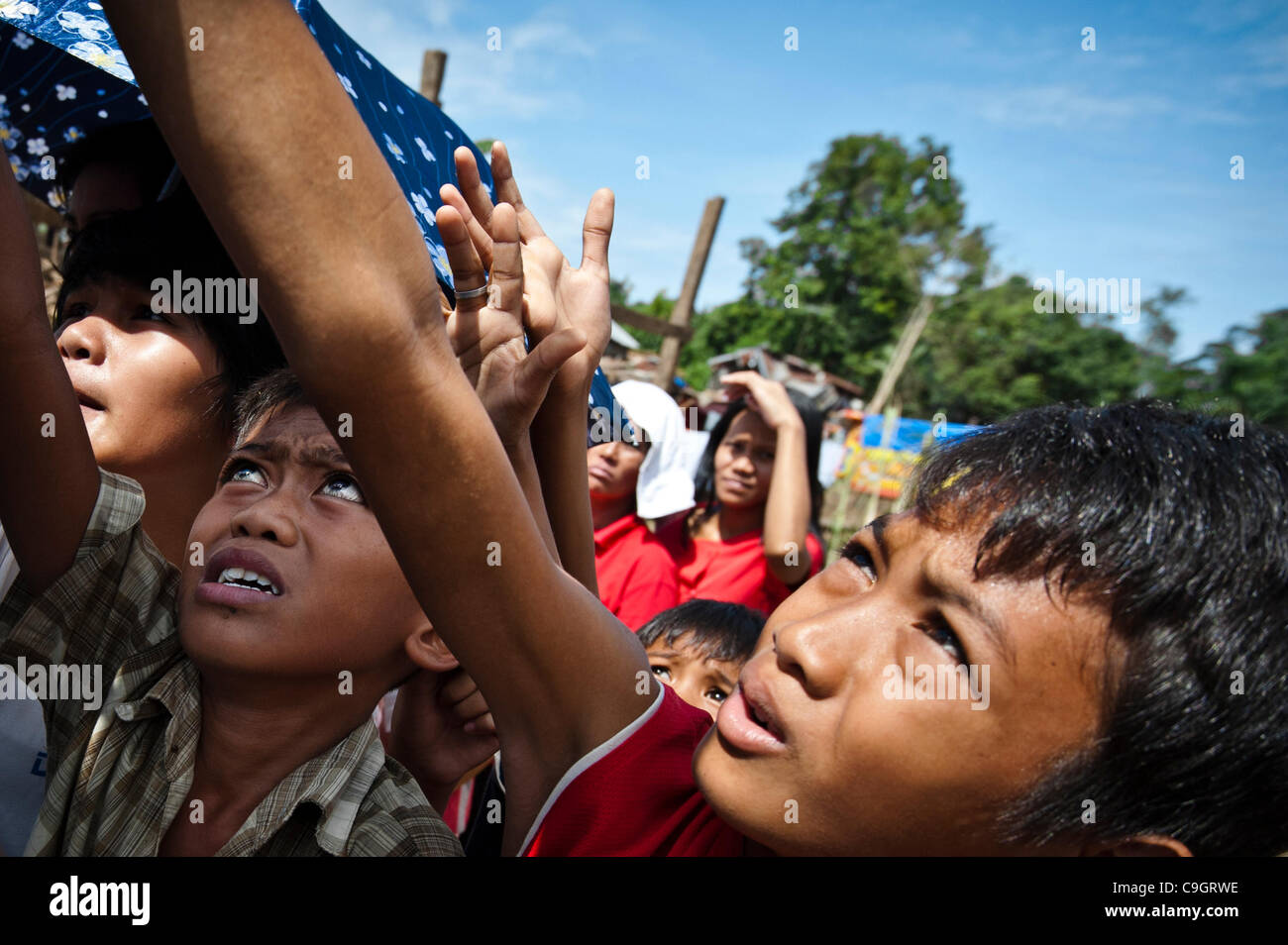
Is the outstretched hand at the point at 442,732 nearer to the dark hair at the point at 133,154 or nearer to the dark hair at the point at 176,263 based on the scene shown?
the dark hair at the point at 176,263

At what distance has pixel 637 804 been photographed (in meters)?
1.17

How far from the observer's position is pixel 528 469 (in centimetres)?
125

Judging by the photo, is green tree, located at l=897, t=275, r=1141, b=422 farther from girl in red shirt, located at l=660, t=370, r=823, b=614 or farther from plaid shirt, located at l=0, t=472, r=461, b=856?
plaid shirt, located at l=0, t=472, r=461, b=856

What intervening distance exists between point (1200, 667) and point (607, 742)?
2.29ft

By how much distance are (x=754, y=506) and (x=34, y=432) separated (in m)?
3.12

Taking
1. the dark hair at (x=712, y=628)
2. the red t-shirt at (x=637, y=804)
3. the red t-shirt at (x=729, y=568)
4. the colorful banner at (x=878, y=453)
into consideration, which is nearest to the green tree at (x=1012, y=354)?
the colorful banner at (x=878, y=453)

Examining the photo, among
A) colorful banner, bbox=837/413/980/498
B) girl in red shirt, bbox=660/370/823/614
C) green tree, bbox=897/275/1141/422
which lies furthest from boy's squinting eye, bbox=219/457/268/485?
green tree, bbox=897/275/1141/422

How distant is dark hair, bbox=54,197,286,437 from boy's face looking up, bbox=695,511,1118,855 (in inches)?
55.7

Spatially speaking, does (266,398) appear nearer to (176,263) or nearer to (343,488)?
(343,488)

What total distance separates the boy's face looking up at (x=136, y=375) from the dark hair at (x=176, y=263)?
2 cm

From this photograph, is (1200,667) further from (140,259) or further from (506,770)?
(140,259)

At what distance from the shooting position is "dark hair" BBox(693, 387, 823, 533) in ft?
13.7

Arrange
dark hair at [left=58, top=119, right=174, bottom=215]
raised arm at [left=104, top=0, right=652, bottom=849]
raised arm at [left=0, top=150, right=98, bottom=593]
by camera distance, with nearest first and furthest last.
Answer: raised arm at [left=104, top=0, right=652, bottom=849] < raised arm at [left=0, top=150, right=98, bottom=593] < dark hair at [left=58, top=119, right=174, bottom=215]

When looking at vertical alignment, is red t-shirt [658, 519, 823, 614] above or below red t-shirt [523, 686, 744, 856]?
above
